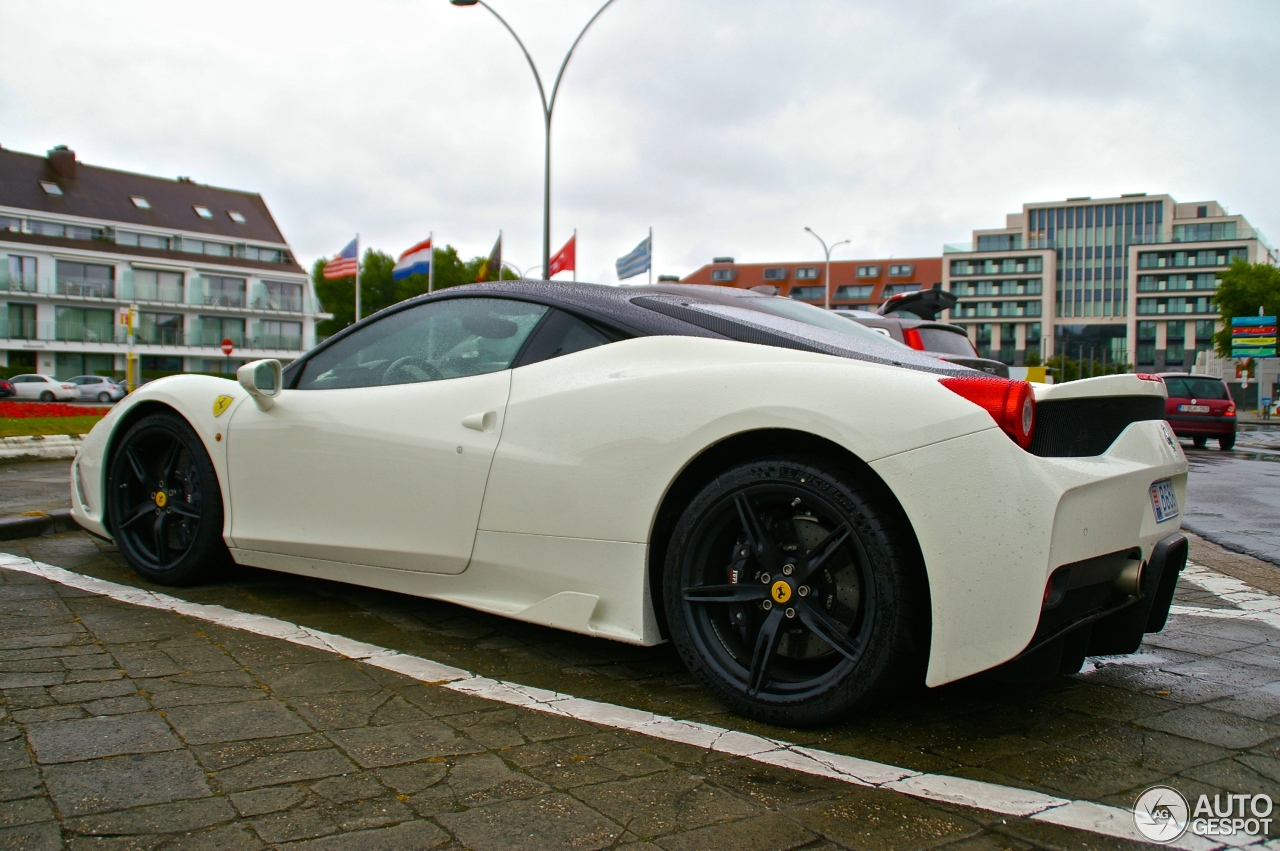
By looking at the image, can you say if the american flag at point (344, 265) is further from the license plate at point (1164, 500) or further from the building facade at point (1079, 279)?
the building facade at point (1079, 279)

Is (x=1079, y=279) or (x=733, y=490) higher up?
(x=1079, y=279)

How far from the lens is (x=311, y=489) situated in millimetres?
3322

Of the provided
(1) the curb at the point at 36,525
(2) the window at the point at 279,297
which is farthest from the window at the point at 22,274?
(1) the curb at the point at 36,525

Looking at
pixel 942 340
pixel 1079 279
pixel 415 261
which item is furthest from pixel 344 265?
pixel 1079 279

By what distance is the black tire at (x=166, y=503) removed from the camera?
3.71 meters

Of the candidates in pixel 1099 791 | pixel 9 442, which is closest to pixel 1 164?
pixel 9 442

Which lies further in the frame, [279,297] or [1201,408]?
[279,297]

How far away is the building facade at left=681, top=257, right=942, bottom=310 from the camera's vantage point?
110750 millimetres

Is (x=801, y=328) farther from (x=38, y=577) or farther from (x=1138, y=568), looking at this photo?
(x=38, y=577)

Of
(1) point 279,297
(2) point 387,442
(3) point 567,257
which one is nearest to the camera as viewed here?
(2) point 387,442

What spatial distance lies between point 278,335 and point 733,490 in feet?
213

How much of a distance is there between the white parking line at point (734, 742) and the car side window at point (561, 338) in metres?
0.97

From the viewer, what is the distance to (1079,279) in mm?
111000

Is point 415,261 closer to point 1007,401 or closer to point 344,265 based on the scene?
point 344,265
